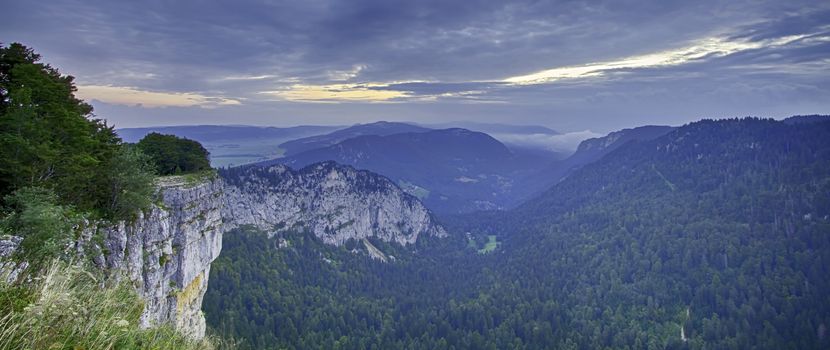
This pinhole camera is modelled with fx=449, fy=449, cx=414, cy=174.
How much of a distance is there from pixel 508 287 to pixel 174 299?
119 meters

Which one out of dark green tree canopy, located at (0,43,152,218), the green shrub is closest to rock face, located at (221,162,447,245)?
dark green tree canopy, located at (0,43,152,218)

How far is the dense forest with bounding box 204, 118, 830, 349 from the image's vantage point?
334 ft

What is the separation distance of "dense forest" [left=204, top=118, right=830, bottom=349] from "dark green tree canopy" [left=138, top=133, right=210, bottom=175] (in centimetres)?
3930

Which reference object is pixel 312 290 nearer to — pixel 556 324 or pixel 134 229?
pixel 556 324

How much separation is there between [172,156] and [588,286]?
12786 centimetres

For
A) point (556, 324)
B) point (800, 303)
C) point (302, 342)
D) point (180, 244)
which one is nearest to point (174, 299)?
point (180, 244)

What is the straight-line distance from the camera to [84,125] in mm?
24062

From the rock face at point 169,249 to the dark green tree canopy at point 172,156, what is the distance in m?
3.34

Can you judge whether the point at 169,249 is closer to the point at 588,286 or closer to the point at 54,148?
the point at 54,148

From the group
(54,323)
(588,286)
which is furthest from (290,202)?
(54,323)

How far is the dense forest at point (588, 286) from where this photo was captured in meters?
102

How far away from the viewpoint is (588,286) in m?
138

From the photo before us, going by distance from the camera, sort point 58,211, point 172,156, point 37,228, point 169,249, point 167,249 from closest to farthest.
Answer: point 37,228, point 58,211, point 167,249, point 169,249, point 172,156

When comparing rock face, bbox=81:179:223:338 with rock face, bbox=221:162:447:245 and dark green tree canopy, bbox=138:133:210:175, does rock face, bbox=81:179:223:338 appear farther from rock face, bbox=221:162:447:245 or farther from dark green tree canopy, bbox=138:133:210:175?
rock face, bbox=221:162:447:245
